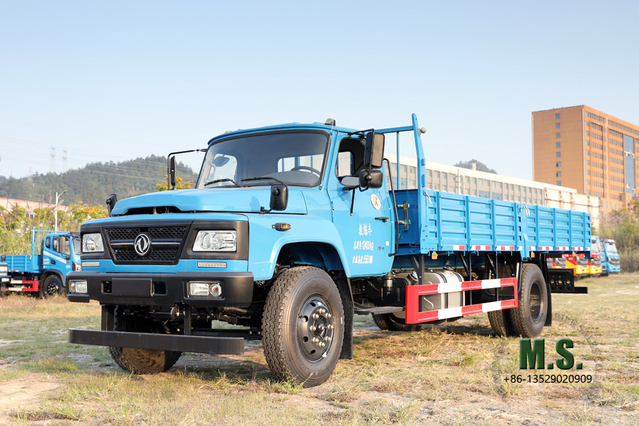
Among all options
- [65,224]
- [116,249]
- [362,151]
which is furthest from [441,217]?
[65,224]

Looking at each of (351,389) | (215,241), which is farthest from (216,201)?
(351,389)

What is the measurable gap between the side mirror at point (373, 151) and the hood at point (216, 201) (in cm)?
78

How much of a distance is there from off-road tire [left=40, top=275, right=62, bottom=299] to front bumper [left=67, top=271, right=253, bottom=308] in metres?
15.3

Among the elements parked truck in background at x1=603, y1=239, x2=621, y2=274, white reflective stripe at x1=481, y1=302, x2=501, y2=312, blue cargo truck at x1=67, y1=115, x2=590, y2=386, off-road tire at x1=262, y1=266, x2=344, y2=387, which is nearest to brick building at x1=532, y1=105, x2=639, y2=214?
parked truck in background at x1=603, y1=239, x2=621, y2=274

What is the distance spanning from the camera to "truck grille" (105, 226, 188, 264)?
17.0ft

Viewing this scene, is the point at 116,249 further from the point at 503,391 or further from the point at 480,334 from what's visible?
the point at 480,334

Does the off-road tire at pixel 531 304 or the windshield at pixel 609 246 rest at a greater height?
the windshield at pixel 609 246

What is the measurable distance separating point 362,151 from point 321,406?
2.82 metres

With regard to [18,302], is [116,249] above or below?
above

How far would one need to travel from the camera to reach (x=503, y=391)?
5449mm

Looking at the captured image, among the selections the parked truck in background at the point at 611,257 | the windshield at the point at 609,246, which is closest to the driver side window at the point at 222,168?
the parked truck in background at the point at 611,257

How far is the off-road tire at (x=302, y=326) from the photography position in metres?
5.33

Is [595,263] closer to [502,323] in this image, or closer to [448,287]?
[502,323]

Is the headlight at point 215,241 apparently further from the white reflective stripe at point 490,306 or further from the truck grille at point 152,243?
the white reflective stripe at point 490,306
